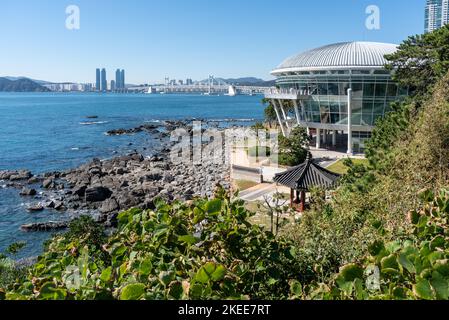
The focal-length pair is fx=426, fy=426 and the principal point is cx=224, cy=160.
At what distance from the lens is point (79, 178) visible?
36500 mm

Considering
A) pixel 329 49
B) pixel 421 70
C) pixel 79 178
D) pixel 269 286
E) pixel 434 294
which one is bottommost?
pixel 79 178

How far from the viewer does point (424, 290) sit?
8.39 feet

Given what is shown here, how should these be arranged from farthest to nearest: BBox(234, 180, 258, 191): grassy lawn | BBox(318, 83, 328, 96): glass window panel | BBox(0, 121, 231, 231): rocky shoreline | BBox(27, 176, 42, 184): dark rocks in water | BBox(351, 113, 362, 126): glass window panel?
BBox(27, 176, 42, 184): dark rocks in water, BBox(318, 83, 328, 96): glass window panel, BBox(351, 113, 362, 126): glass window panel, BBox(0, 121, 231, 231): rocky shoreline, BBox(234, 180, 258, 191): grassy lawn

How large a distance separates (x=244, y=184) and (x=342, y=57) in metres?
15.7

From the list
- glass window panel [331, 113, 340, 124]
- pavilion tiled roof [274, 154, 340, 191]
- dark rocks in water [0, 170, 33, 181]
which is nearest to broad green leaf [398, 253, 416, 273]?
pavilion tiled roof [274, 154, 340, 191]

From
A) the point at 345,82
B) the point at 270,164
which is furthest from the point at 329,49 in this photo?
the point at 270,164

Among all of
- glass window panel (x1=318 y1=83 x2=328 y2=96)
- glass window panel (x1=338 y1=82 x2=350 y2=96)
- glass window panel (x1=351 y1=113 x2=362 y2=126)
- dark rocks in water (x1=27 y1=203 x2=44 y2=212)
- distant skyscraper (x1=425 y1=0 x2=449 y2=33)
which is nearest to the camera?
dark rocks in water (x1=27 y1=203 x2=44 y2=212)

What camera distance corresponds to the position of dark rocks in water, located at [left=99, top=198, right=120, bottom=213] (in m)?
27.5

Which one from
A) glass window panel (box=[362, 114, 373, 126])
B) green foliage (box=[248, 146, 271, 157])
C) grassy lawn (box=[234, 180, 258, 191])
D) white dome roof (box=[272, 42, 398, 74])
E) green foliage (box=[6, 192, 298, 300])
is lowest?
grassy lawn (box=[234, 180, 258, 191])

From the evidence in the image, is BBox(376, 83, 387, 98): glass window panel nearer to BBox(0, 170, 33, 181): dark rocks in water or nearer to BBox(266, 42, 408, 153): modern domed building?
BBox(266, 42, 408, 153): modern domed building

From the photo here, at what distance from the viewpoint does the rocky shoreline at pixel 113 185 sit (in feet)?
92.6

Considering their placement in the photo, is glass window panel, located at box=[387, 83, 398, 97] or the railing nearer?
glass window panel, located at box=[387, 83, 398, 97]
